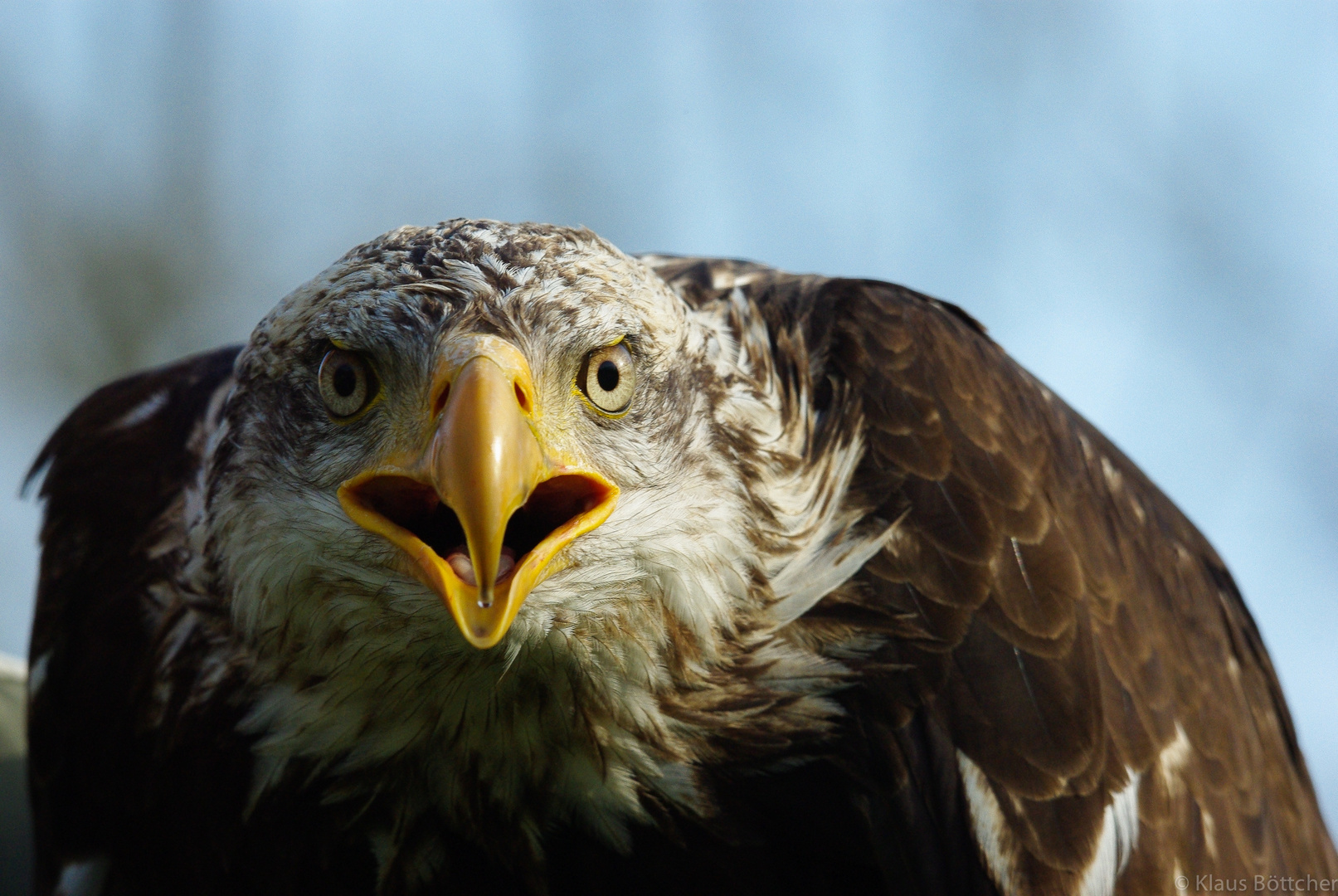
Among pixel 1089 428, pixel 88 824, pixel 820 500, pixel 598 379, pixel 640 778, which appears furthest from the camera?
pixel 1089 428

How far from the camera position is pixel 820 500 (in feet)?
7.81

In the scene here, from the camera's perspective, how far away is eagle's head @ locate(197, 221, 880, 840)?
1915 mm

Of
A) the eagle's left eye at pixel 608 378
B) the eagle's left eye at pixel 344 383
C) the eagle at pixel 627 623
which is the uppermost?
the eagle's left eye at pixel 344 383

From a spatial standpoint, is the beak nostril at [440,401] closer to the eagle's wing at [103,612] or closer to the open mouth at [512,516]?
the open mouth at [512,516]

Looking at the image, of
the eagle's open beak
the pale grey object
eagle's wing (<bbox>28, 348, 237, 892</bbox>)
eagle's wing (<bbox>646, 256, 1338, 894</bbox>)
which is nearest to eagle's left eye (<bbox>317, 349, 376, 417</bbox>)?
the eagle's open beak

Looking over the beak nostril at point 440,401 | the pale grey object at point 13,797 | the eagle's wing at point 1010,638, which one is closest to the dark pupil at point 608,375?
the beak nostril at point 440,401

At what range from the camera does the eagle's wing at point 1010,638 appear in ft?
7.60

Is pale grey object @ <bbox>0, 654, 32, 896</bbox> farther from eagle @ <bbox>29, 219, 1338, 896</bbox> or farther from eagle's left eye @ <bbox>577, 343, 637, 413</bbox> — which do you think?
eagle's left eye @ <bbox>577, 343, 637, 413</bbox>

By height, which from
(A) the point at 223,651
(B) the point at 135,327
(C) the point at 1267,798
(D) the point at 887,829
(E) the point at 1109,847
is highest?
(B) the point at 135,327

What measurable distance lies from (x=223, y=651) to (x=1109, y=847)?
1826 millimetres

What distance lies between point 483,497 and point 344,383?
51 centimetres

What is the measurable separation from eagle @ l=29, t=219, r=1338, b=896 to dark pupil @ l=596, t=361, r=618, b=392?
2 centimetres

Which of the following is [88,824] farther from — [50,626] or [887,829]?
[887,829]

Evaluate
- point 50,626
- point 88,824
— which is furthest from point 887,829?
point 50,626
